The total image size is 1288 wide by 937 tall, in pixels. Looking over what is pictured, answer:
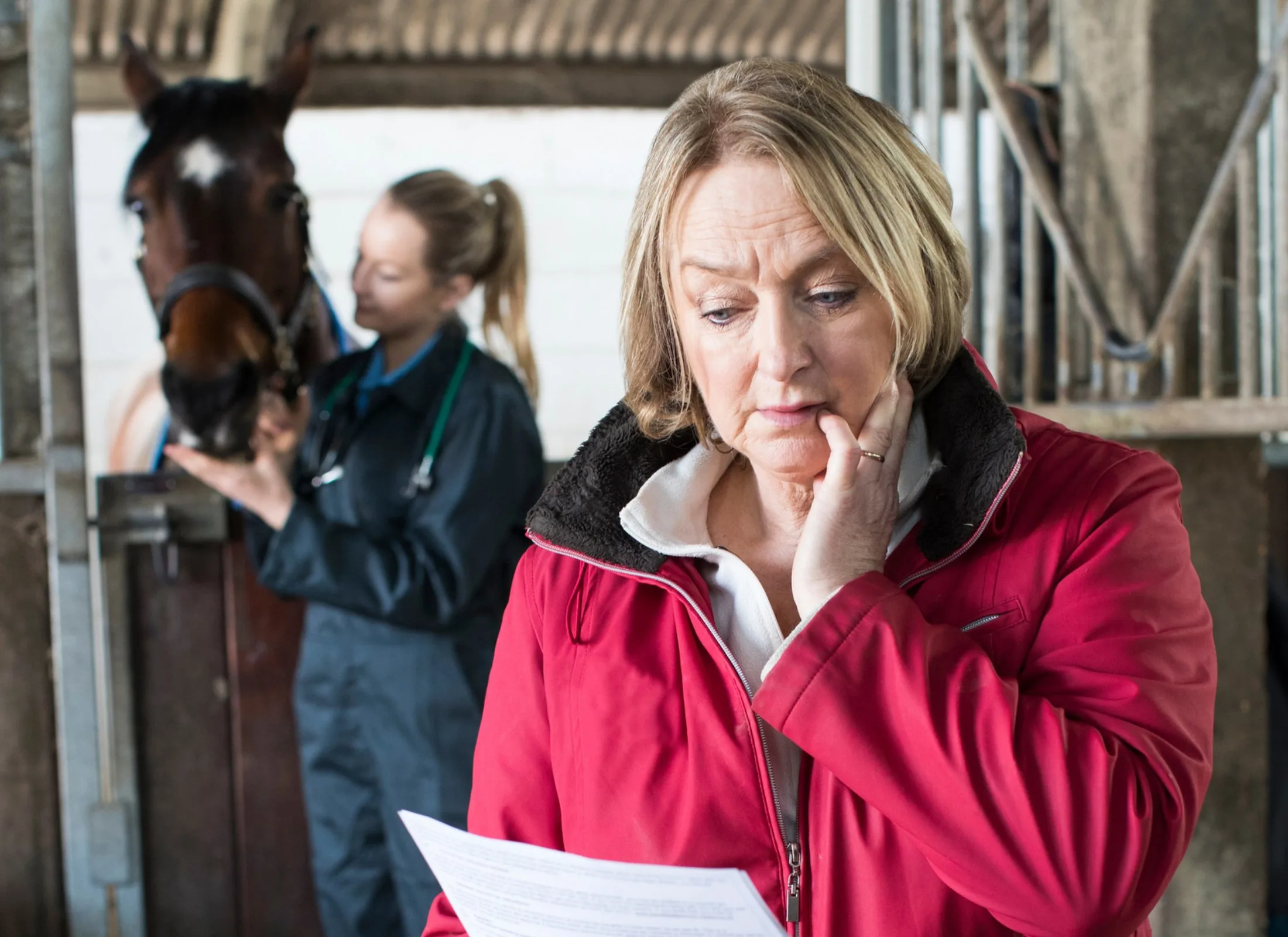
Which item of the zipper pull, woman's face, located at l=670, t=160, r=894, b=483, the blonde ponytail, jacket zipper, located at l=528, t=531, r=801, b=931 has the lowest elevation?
the zipper pull

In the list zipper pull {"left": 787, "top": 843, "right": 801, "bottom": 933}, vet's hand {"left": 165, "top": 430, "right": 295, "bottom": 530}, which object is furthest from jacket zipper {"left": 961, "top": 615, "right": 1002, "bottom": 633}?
vet's hand {"left": 165, "top": 430, "right": 295, "bottom": 530}

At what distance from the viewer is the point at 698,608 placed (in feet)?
3.31

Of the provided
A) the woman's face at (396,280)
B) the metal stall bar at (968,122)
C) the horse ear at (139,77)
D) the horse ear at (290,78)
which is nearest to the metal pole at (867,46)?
the metal stall bar at (968,122)

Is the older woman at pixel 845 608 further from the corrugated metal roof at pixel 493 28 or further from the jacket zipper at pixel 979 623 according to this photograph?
→ the corrugated metal roof at pixel 493 28

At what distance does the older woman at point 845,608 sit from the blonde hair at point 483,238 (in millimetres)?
1320

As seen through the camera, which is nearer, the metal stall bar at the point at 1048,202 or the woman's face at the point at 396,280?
the metal stall bar at the point at 1048,202

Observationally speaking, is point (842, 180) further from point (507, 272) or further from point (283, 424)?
point (283, 424)

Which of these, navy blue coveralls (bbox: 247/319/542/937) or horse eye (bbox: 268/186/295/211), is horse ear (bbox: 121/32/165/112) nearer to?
horse eye (bbox: 268/186/295/211)

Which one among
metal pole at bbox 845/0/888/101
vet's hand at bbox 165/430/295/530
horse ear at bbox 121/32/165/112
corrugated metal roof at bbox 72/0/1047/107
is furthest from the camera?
corrugated metal roof at bbox 72/0/1047/107

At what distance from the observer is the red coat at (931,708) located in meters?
0.82

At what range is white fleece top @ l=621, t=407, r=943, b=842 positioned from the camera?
1011 millimetres

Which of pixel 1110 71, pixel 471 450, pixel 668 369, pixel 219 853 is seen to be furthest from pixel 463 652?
pixel 1110 71

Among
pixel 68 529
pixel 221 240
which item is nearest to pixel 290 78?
pixel 221 240

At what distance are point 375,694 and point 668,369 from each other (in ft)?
4.19
